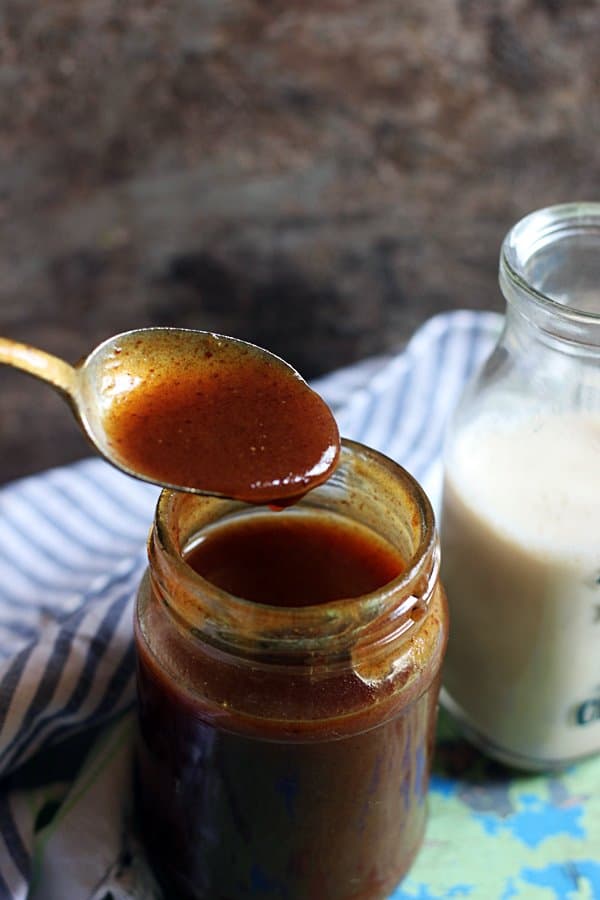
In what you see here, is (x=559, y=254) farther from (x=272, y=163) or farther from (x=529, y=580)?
(x=272, y=163)

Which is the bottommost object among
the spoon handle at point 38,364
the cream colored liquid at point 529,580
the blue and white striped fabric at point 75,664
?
the blue and white striped fabric at point 75,664

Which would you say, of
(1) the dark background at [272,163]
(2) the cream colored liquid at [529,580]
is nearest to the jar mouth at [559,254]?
(2) the cream colored liquid at [529,580]

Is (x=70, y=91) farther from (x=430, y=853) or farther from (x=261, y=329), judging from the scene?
(x=430, y=853)

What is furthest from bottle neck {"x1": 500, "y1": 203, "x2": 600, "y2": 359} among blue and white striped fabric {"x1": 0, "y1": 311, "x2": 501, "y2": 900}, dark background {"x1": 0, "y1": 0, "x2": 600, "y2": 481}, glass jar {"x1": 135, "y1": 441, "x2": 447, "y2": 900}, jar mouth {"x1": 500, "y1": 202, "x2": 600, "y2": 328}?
dark background {"x1": 0, "y1": 0, "x2": 600, "y2": 481}

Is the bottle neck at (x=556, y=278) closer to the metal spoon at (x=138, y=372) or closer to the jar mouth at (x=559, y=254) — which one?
→ the jar mouth at (x=559, y=254)

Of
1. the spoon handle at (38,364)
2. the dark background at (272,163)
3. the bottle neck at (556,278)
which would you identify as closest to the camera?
the spoon handle at (38,364)

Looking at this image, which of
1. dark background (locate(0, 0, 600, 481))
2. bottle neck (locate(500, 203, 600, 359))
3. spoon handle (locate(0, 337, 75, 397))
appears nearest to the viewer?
spoon handle (locate(0, 337, 75, 397))

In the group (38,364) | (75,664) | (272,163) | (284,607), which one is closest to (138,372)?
(38,364)

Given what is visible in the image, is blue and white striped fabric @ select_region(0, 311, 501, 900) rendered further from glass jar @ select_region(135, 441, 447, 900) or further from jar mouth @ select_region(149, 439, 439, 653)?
jar mouth @ select_region(149, 439, 439, 653)
